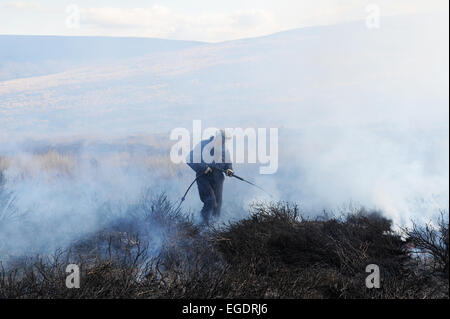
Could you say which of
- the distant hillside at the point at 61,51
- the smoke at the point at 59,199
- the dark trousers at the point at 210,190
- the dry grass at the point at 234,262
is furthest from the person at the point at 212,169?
the distant hillside at the point at 61,51

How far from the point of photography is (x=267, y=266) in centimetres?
745

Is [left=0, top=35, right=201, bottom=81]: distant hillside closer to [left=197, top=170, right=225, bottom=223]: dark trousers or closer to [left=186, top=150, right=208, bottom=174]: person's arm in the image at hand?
[left=186, top=150, right=208, bottom=174]: person's arm

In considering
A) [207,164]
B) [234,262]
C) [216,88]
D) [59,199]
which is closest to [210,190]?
[207,164]

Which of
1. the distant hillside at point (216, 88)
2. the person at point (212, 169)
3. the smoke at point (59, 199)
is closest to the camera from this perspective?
the smoke at point (59, 199)

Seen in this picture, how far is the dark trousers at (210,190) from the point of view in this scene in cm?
1066

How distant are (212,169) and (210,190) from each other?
1.21ft

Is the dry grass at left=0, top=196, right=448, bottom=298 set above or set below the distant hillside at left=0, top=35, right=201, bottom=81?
below

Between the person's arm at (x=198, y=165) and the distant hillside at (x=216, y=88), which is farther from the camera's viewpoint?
the distant hillside at (x=216, y=88)

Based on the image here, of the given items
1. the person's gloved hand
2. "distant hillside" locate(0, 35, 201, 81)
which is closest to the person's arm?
the person's gloved hand

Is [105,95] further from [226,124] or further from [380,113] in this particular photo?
[380,113]

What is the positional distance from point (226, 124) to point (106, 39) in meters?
16.4

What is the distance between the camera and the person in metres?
10.4

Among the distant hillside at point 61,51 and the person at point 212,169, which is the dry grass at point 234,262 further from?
the distant hillside at point 61,51

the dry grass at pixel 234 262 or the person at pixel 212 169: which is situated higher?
the person at pixel 212 169
